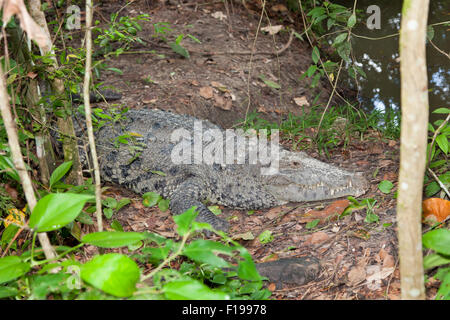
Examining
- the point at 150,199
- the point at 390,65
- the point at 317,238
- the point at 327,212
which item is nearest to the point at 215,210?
the point at 150,199

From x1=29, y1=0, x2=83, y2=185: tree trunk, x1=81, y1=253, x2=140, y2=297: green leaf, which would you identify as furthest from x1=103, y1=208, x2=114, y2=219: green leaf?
x1=81, y1=253, x2=140, y2=297: green leaf

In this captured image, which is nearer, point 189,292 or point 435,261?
point 189,292

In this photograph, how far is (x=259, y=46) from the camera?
303 inches

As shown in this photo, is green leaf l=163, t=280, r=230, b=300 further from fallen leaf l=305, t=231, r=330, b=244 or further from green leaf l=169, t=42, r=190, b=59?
green leaf l=169, t=42, r=190, b=59

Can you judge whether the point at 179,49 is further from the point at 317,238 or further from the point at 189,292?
the point at 189,292

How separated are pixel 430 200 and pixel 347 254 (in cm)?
72

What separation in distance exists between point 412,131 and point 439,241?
647 mm

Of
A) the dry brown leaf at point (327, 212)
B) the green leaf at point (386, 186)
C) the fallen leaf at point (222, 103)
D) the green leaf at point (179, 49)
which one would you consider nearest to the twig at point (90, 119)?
the dry brown leaf at point (327, 212)

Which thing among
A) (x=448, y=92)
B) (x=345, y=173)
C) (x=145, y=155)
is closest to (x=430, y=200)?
(x=345, y=173)

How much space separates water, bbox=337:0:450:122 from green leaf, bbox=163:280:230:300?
4683 mm

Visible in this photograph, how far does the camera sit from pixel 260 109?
20.5 ft

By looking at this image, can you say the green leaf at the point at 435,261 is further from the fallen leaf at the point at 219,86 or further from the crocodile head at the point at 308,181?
the fallen leaf at the point at 219,86

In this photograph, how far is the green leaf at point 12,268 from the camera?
5.59 feet
